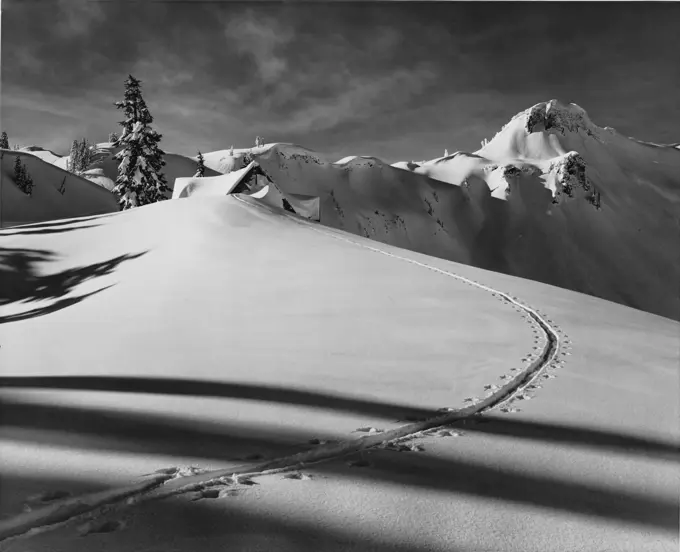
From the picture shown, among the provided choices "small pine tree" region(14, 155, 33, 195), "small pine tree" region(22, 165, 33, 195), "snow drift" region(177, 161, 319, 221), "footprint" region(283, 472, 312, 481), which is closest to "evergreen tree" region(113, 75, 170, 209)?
"snow drift" region(177, 161, 319, 221)

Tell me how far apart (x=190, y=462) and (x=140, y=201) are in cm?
3906

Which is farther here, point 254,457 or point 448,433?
point 448,433

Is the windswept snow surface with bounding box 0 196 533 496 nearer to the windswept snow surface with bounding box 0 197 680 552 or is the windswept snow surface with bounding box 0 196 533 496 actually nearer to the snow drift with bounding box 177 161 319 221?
the windswept snow surface with bounding box 0 197 680 552

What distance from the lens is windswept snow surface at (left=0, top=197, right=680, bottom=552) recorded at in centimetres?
291

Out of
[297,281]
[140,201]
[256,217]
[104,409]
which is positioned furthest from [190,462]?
[140,201]

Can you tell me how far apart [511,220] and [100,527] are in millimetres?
170292

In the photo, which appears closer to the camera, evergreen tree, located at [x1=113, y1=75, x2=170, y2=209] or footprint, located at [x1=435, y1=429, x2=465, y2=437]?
footprint, located at [x1=435, y1=429, x2=465, y2=437]

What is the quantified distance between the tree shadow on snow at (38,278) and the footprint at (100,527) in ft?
33.7

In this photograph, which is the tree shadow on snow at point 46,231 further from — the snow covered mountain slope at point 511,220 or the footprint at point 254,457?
the snow covered mountain slope at point 511,220

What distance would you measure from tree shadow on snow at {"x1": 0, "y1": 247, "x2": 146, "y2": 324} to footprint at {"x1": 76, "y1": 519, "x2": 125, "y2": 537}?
10.3 meters

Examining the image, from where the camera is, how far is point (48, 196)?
5075 cm

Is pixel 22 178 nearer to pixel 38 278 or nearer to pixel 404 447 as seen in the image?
pixel 38 278

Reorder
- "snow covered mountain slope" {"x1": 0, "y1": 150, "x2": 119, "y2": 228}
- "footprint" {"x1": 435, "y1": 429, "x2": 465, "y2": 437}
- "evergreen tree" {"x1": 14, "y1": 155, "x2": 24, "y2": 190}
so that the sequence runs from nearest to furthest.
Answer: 1. "footprint" {"x1": 435, "y1": 429, "x2": 465, "y2": 437}
2. "snow covered mountain slope" {"x1": 0, "y1": 150, "x2": 119, "y2": 228}
3. "evergreen tree" {"x1": 14, "y1": 155, "x2": 24, "y2": 190}

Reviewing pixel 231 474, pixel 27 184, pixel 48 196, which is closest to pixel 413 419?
pixel 231 474
